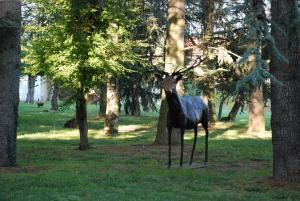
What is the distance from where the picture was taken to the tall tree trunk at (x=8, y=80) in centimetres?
1296

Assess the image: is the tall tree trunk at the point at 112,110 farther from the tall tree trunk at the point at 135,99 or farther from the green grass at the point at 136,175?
the tall tree trunk at the point at 135,99

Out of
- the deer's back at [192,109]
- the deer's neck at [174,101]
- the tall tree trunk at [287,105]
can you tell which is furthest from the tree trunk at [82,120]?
the tall tree trunk at [287,105]

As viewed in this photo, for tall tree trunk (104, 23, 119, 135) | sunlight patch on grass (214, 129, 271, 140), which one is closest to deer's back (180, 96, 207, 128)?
sunlight patch on grass (214, 129, 271, 140)

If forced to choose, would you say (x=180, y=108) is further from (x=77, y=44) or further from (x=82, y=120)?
(x=82, y=120)

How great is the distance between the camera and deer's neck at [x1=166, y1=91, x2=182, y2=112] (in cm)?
1309

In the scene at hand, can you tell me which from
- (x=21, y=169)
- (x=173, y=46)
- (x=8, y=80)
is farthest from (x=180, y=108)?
(x=173, y=46)

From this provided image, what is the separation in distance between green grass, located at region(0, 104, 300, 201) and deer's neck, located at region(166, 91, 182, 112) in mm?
1536

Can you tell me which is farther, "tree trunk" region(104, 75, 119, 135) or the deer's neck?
"tree trunk" region(104, 75, 119, 135)

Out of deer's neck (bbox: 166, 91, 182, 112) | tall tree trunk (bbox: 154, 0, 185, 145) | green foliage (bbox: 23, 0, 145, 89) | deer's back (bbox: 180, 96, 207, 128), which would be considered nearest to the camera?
deer's neck (bbox: 166, 91, 182, 112)

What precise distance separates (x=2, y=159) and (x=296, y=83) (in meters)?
7.31

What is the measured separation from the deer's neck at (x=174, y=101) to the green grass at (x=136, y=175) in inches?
60.5

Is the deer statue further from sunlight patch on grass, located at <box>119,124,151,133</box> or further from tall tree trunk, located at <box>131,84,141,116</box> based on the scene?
tall tree trunk, located at <box>131,84,141,116</box>

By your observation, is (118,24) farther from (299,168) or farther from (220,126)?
(220,126)

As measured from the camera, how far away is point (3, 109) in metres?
13.0
